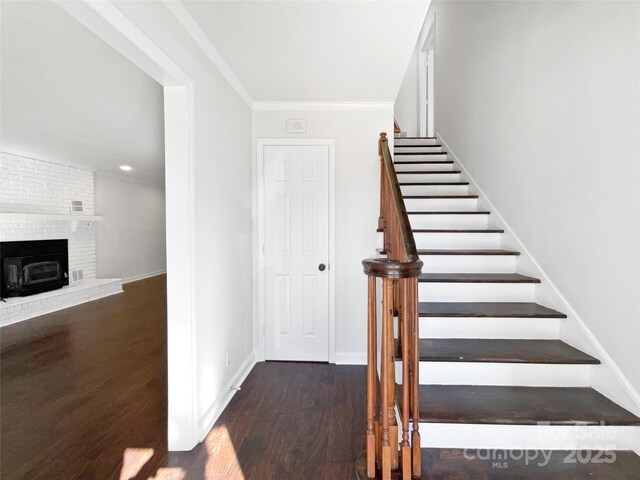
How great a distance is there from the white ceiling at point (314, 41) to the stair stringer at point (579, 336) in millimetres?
1709

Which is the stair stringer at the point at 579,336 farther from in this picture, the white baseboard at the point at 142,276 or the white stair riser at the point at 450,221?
the white baseboard at the point at 142,276

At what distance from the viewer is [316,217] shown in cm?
330

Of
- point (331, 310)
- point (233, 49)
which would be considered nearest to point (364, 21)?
point (233, 49)

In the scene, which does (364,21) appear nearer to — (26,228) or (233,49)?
(233,49)

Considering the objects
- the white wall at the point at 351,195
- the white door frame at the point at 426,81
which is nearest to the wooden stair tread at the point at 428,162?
the white wall at the point at 351,195

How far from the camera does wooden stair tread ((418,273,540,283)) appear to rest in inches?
90.9

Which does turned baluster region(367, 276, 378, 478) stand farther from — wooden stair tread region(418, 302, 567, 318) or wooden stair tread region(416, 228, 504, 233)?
wooden stair tread region(416, 228, 504, 233)

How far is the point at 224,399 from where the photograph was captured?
2477 mm

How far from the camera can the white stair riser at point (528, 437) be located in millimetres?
1560

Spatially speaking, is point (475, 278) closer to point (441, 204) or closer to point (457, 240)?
point (457, 240)

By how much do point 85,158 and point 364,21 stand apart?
5623mm

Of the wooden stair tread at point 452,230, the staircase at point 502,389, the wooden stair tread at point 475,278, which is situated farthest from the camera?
the wooden stair tread at point 452,230

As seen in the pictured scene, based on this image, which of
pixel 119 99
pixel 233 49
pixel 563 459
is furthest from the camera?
pixel 119 99

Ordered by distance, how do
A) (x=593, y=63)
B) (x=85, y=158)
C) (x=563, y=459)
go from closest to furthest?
(x=563, y=459) < (x=593, y=63) < (x=85, y=158)
